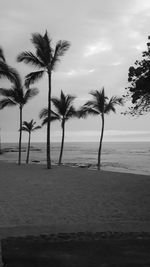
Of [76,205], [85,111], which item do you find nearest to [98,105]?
[85,111]

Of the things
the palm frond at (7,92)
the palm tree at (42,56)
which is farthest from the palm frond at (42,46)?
the palm frond at (7,92)

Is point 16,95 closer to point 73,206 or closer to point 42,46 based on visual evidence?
point 42,46

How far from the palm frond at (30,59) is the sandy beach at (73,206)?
28.8 feet

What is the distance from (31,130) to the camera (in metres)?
36.2

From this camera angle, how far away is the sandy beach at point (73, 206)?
6559 mm

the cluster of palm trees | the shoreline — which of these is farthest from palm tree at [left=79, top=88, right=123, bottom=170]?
the shoreline

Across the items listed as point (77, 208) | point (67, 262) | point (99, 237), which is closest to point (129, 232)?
point (99, 237)

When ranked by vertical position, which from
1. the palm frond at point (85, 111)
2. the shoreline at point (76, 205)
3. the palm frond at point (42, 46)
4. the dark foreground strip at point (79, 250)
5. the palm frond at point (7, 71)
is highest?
the palm frond at point (42, 46)

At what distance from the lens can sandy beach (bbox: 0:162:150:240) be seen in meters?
6.56

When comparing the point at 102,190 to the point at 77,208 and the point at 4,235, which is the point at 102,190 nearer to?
the point at 77,208

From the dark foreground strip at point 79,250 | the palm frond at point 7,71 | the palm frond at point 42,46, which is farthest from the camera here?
the palm frond at point 42,46

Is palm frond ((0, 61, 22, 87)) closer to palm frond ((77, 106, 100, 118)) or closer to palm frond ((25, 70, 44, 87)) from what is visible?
palm frond ((25, 70, 44, 87))

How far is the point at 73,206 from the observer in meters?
9.29

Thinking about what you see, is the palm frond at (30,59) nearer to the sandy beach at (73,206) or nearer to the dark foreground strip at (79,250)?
the sandy beach at (73,206)
